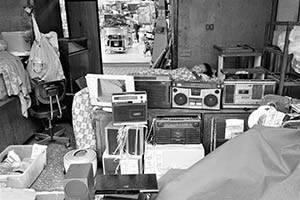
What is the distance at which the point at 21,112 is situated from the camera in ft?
10.0

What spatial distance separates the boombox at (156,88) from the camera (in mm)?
2381

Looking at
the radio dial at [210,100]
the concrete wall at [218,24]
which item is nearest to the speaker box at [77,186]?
the radio dial at [210,100]

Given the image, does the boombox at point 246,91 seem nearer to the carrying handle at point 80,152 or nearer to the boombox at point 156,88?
the boombox at point 156,88

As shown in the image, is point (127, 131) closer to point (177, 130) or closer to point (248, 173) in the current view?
point (177, 130)

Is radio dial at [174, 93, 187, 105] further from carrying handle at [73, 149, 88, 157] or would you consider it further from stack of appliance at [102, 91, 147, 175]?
carrying handle at [73, 149, 88, 157]

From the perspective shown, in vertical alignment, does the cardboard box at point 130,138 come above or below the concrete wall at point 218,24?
below

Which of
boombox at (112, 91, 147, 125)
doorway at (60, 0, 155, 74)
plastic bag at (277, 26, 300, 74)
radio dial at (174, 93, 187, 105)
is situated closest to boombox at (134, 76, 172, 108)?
radio dial at (174, 93, 187, 105)

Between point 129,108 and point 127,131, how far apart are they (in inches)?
7.6

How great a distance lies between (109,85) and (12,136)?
1401 mm

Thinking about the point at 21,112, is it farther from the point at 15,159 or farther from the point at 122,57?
the point at 122,57

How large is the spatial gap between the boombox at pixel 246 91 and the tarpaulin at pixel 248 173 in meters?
1.28

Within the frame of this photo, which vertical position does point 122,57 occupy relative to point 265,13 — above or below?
below

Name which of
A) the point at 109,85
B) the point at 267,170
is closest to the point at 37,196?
the point at 109,85

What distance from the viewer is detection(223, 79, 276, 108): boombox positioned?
2.28 metres
